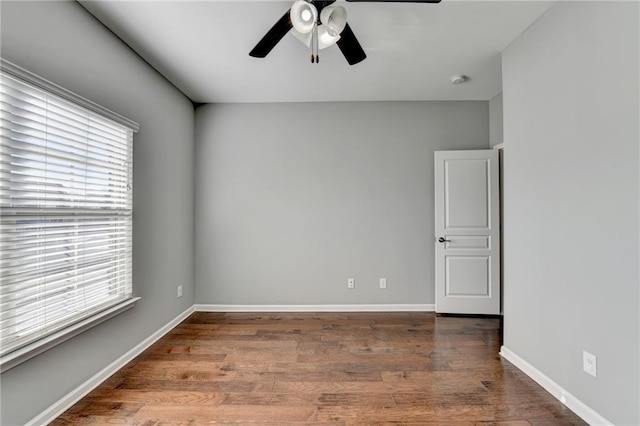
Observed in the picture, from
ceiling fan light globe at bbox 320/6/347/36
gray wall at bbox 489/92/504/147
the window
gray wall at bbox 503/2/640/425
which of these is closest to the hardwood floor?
gray wall at bbox 503/2/640/425

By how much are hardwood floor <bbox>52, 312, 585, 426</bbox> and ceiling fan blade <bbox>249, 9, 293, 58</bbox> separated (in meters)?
2.33

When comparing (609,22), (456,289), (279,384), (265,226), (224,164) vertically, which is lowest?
(279,384)

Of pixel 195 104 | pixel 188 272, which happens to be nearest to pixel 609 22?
pixel 195 104

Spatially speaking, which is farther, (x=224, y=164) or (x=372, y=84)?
(x=224, y=164)

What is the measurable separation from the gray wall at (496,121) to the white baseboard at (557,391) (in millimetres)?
2365

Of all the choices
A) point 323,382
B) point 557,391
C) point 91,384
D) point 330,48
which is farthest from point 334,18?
point 91,384

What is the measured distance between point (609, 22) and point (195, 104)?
152 inches

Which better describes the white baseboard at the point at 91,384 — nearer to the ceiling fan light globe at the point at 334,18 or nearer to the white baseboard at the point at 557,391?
the ceiling fan light globe at the point at 334,18

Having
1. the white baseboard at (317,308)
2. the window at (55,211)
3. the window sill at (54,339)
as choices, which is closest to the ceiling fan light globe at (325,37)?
the window at (55,211)

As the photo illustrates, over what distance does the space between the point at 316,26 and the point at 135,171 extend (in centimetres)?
195

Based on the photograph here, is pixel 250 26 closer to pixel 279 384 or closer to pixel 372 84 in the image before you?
pixel 372 84

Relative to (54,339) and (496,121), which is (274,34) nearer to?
(54,339)

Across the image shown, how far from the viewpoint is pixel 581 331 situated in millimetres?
1812

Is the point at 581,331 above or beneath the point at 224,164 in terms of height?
beneath
